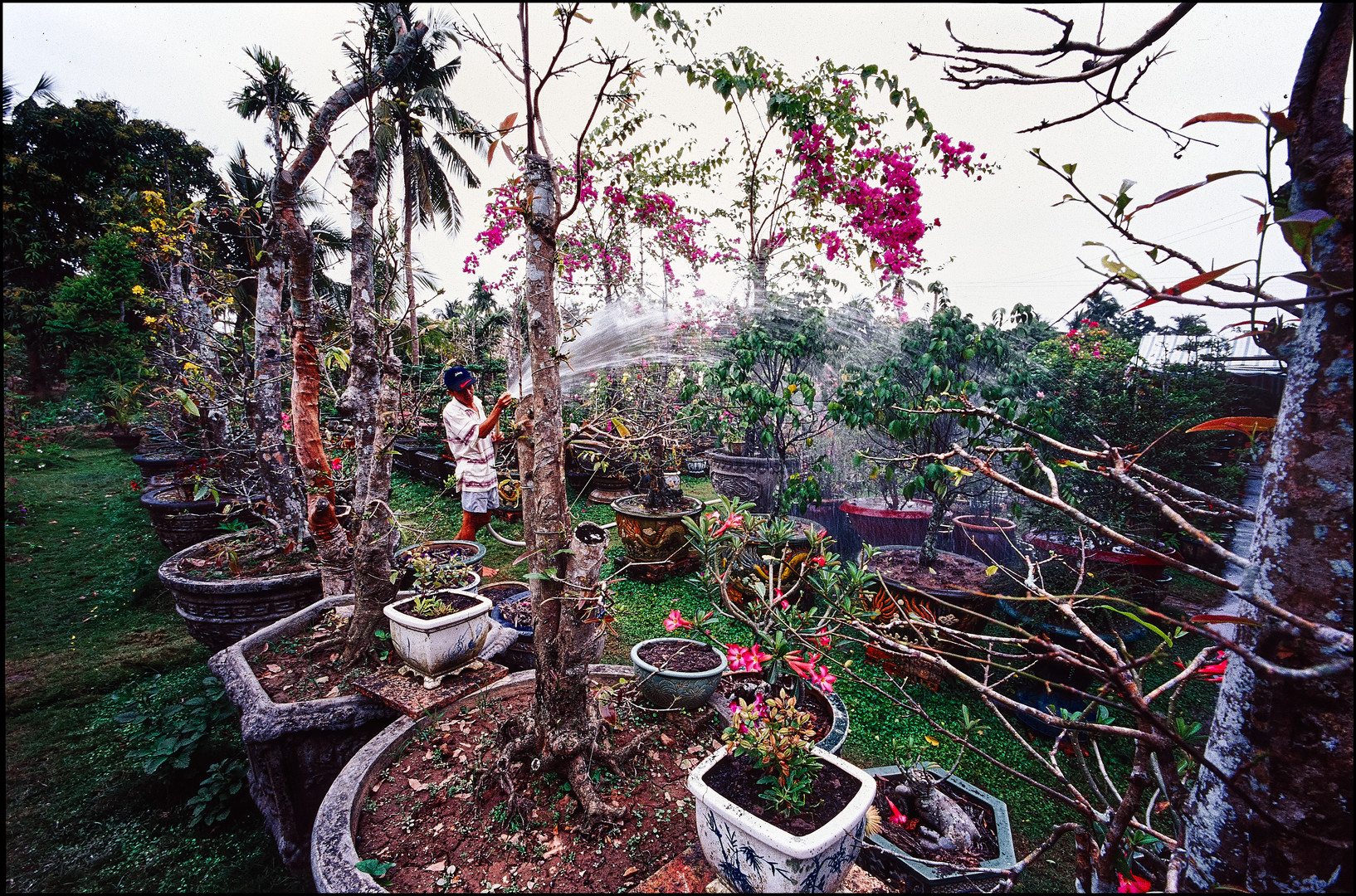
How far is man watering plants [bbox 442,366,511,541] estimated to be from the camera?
5.02 m

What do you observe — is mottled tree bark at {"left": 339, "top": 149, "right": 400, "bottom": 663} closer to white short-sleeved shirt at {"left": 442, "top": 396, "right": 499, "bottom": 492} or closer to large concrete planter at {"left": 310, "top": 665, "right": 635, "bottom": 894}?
large concrete planter at {"left": 310, "top": 665, "right": 635, "bottom": 894}

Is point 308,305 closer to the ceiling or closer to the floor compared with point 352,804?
closer to the ceiling

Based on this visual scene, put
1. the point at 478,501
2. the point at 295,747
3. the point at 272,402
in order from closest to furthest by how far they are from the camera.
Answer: the point at 295,747 → the point at 272,402 → the point at 478,501

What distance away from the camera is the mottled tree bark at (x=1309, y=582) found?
954mm

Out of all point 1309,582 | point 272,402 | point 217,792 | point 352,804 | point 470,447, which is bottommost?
point 217,792

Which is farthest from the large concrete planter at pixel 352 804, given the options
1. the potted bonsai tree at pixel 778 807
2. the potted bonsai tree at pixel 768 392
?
the potted bonsai tree at pixel 768 392

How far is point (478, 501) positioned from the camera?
545 centimetres

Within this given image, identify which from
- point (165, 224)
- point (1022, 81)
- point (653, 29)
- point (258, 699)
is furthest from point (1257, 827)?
point (165, 224)

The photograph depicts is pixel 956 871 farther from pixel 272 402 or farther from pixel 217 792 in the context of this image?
pixel 272 402

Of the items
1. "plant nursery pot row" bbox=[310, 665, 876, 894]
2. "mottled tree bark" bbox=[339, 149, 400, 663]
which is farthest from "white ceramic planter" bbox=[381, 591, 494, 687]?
"plant nursery pot row" bbox=[310, 665, 876, 894]

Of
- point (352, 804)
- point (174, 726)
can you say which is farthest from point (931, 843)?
point (174, 726)

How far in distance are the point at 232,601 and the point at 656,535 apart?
3.63 metres

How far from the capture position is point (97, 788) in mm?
3078

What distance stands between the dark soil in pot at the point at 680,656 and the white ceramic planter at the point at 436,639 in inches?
42.5
